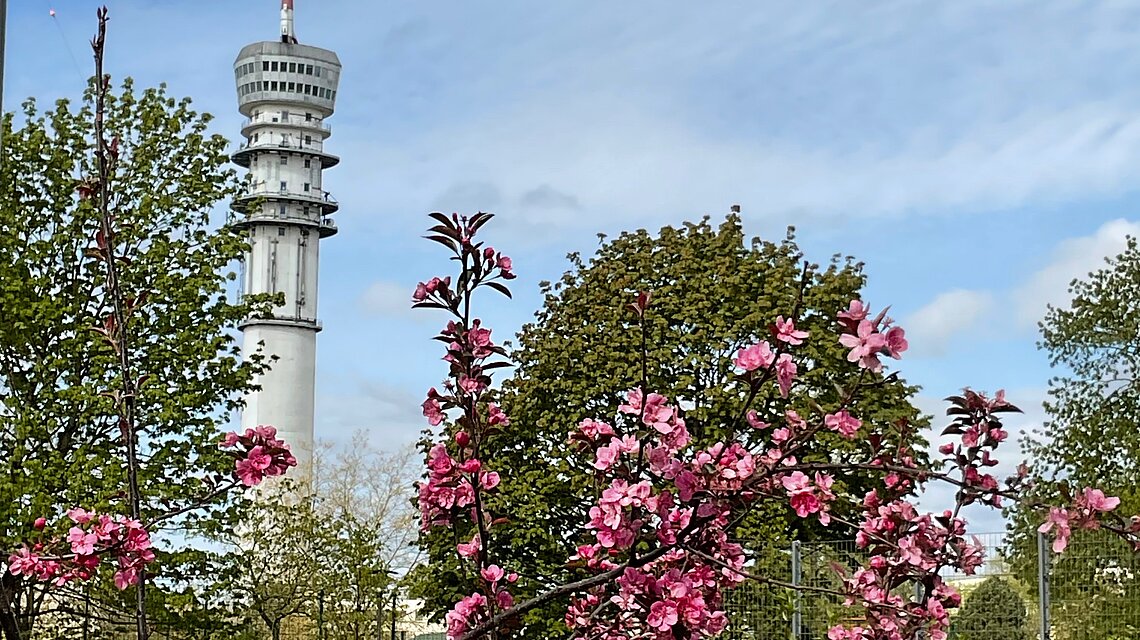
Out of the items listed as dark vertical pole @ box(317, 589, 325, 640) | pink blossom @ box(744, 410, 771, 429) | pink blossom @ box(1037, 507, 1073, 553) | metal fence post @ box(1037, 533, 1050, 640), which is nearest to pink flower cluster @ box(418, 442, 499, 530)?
pink blossom @ box(744, 410, 771, 429)

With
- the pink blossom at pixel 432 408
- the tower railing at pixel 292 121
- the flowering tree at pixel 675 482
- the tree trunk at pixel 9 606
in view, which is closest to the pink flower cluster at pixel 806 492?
the flowering tree at pixel 675 482

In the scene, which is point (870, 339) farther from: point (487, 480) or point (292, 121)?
point (292, 121)

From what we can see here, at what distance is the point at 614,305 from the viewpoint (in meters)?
15.4

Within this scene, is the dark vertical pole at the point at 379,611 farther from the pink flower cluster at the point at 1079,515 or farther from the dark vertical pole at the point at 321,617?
the pink flower cluster at the point at 1079,515

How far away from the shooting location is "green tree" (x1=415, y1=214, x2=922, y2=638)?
14.4m

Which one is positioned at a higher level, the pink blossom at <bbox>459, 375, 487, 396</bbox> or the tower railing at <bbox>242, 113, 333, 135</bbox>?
the tower railing at <bbox>242, 113, 333, 135</bbox>

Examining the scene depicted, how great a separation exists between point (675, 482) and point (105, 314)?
368 inches

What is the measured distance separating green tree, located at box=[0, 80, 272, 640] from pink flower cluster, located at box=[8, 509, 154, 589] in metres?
7.76

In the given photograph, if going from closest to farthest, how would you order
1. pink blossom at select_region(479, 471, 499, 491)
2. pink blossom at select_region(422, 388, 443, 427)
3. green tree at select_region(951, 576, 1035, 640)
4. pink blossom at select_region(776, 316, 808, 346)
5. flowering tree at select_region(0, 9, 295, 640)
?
pink blossom at select_region(776, 316, 808, 346)
pink blossom at select_region(422, 388, 443, 427)
pink blossom at select_region(479, 471, 499, 491)
green tree at select_region(951, 576, 1035, 640)
flowering tree at select_region(0, 9, 295, 640)

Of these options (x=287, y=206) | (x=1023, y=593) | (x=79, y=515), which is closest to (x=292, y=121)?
(x=287, y=206)

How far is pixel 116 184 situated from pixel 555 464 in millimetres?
5356

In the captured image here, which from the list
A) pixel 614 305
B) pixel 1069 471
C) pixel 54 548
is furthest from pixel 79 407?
pixel 1069 471

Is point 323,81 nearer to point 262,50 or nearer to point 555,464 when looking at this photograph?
point 262,50

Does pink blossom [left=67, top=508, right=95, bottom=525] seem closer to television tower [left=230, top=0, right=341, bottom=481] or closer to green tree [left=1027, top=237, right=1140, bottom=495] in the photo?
green tree [left=1027, top=237, right=1140, bottom=495]
